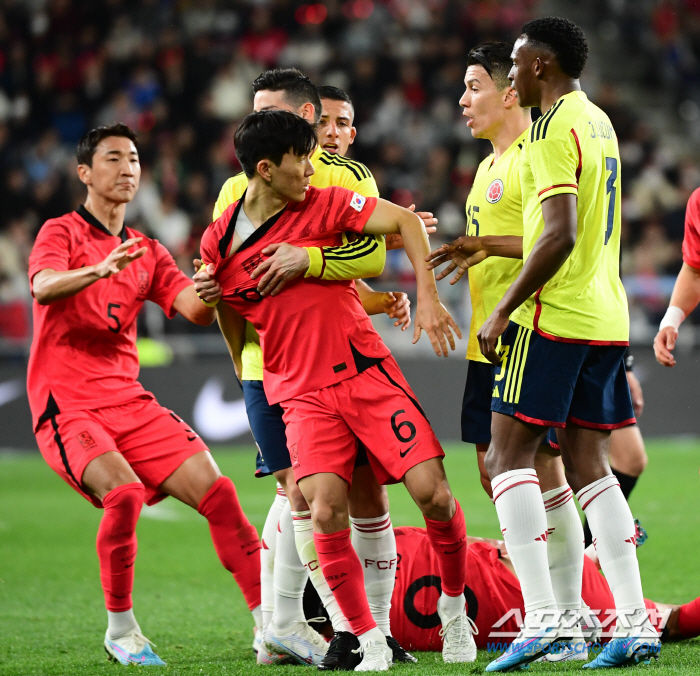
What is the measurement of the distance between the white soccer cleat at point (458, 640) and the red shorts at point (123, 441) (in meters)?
1.43

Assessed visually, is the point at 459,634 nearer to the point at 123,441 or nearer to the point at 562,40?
the point at 123,441

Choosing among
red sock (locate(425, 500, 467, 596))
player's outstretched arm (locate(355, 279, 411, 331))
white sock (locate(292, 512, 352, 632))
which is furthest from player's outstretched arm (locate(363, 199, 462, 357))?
white sock (locate(292, 512, 352, 632))

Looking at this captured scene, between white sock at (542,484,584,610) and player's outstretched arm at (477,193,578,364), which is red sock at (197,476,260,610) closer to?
white sock at (542,484,584,610)

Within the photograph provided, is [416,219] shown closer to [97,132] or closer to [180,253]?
[97,132]

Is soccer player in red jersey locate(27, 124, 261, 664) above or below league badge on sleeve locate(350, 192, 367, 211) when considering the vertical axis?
below

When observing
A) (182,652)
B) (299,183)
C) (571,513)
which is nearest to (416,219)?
(299,183)

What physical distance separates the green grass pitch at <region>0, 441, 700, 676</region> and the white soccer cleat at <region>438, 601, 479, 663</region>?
7 centimetres

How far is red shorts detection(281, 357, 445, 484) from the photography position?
3.83 metres

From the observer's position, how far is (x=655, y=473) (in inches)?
403

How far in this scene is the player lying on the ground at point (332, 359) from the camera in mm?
3797

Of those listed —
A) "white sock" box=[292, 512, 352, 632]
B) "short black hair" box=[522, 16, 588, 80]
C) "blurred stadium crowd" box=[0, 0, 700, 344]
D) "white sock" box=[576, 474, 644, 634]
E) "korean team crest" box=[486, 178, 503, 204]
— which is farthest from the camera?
"blurred stadium crowd" box=[0, 0, 700, 344]

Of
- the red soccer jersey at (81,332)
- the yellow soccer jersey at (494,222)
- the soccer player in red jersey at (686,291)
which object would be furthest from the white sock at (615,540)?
the red soccer jersey at (81,332)

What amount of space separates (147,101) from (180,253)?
4.54 m

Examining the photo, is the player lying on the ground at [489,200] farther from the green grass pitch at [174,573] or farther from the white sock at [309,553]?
the green grass pitch at [174,573]
